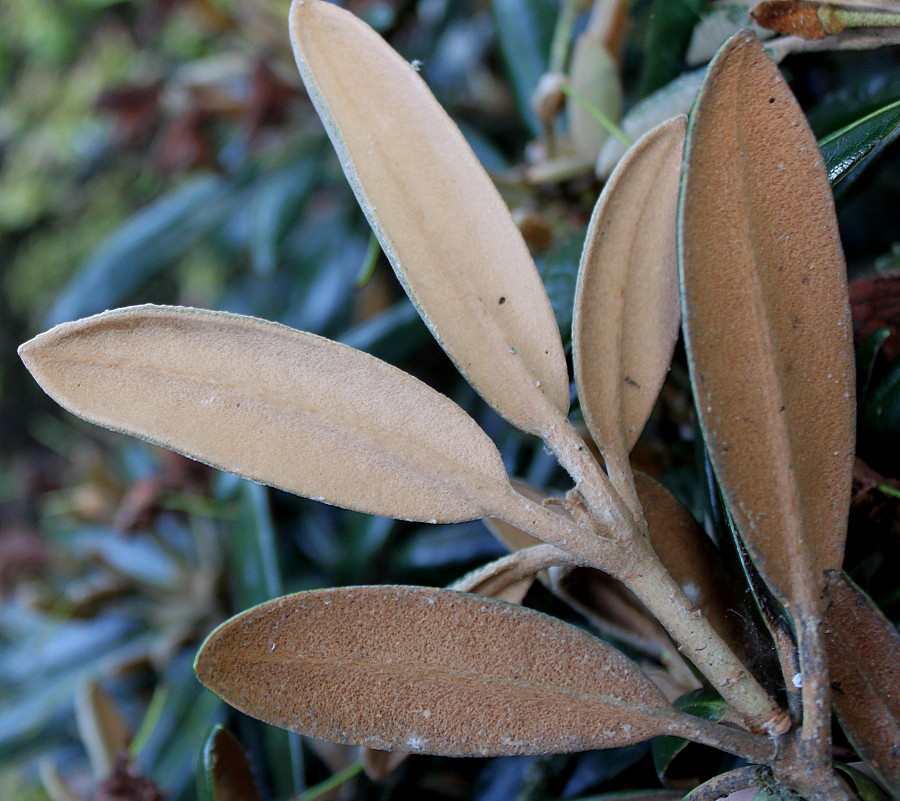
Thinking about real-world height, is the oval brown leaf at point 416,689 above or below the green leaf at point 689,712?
above

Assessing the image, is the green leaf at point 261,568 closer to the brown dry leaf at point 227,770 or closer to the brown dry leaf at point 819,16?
the brown dry leaf at point 227,770

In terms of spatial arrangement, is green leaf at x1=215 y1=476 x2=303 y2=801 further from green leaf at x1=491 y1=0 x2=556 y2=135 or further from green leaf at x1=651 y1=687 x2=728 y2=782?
green leaf at x1=491 y1=0 x2=556 y2=135

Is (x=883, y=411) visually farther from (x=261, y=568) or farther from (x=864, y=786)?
(x=261, y=568)

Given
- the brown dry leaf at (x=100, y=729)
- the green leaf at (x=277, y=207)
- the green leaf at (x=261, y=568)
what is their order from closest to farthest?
the green leaf at (x=261, y=568) → the brown dry leaf at (x=100, y=729) → the green leaf at (x=277, y=207)

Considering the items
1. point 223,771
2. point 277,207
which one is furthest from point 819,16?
point 277,207

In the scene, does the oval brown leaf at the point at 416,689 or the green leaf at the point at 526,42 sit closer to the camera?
the oval brown leaf at the point at 416,689

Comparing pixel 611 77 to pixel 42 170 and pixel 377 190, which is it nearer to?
pixel 377 190

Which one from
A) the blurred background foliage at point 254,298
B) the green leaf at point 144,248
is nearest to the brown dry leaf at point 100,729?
the blurred background foliage at point 254,298

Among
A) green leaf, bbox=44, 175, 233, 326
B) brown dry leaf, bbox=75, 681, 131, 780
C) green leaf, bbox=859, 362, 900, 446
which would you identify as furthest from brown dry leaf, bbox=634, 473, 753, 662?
green leaf, bbox=44, 175, 233, 326
